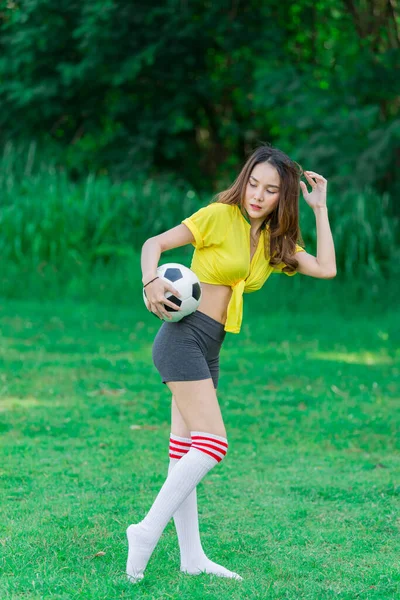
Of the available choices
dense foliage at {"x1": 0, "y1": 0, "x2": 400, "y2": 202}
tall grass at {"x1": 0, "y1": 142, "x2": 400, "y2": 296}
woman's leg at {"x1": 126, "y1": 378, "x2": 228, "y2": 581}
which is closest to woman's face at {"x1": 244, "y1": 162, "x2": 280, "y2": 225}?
woman's leg at {"x1": 126, "y1": 378, "x2": 228, "y2": 581}

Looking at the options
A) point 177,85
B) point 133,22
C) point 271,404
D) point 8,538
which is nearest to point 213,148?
point 177,85

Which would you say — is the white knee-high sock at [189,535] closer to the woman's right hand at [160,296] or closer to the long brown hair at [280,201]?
the woman's right hand at [160,296]

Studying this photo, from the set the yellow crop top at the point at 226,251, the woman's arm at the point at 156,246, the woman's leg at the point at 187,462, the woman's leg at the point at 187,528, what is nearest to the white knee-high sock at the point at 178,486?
the woman's leg at the point at 187,462

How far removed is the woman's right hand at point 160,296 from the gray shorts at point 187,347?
0.07 metres

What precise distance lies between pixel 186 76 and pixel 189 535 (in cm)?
1251

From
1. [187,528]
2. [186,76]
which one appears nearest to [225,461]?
[187,528]

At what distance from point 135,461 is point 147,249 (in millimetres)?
2314

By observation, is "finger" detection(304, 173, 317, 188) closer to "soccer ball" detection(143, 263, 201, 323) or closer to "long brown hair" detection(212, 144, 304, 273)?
"long brown hair" detection(212, 144, 304, 273)

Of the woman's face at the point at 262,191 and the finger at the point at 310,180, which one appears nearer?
the woman's face at the point at 262,191

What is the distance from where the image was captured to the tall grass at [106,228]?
37.9 ft

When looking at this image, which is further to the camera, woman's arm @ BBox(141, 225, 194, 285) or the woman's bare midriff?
the woman's bare midriff

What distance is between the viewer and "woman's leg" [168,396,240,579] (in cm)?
387

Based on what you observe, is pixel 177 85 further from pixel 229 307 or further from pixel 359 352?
pixel 229 307

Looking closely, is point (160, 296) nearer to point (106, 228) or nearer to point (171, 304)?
point (171, 304)
